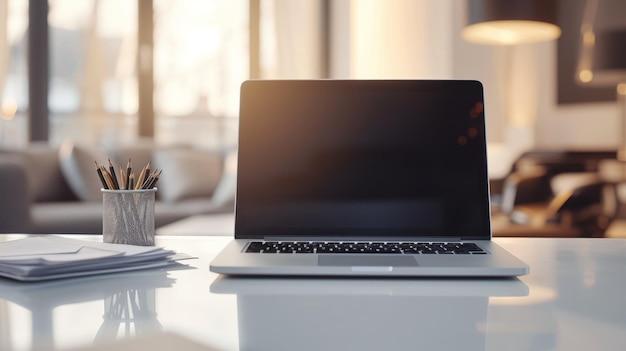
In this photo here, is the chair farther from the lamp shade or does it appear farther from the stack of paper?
the stack of paper

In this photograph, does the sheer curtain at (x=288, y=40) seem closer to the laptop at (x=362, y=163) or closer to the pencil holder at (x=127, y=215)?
the laptop at (x=362, y=163)

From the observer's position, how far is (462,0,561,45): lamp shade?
322 cm

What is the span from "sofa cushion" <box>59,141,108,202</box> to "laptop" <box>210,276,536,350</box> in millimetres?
3153

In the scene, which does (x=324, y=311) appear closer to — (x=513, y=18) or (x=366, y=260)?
(x=366, y=260)

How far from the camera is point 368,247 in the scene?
2.50ft

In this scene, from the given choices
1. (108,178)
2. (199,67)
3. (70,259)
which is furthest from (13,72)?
(70,259)

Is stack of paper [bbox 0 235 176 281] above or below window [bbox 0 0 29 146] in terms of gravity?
below

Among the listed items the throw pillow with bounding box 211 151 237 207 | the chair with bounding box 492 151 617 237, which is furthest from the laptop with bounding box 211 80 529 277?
the throw pillow with bounding box 211 151 237 207

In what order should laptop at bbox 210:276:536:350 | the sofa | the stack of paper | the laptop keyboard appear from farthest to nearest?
the sofa < the laptop keyboard < the stack of paper < laptop at bbox 210:276:536:350

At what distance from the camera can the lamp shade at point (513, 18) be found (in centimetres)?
322

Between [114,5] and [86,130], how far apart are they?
1.02 meters

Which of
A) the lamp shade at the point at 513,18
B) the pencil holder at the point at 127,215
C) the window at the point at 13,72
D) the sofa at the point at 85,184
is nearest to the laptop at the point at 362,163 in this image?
the pencil holder at the point at 127,215

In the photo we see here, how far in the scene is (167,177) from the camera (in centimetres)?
395

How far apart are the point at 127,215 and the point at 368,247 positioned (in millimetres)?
318
